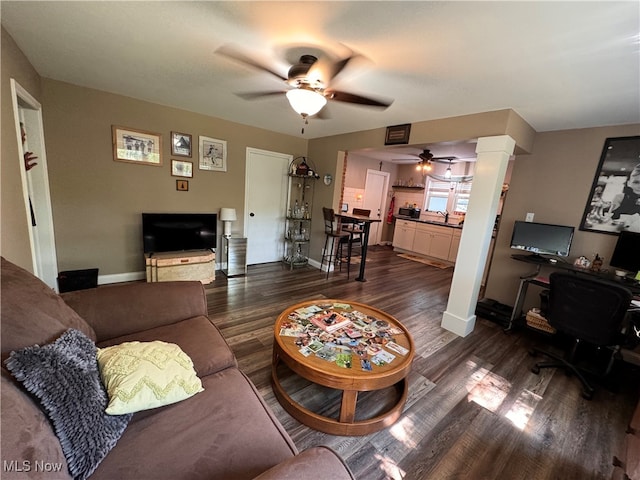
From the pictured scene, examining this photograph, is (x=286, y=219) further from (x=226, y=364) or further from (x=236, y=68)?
(x=226, y=364)

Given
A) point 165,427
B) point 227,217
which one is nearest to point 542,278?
point 165,427

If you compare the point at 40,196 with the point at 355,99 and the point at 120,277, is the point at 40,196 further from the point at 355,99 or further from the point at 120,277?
the point at 355,99

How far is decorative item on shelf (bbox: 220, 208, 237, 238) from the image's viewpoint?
3.98 m

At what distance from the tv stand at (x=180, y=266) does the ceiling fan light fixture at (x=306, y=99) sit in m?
2.52

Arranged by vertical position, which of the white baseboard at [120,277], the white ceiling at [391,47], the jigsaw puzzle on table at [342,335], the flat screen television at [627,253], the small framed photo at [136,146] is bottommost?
the white baseboard at [120,277]

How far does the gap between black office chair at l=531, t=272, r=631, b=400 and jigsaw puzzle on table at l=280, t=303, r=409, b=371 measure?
4.73ft

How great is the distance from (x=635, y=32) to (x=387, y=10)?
1.29 metres

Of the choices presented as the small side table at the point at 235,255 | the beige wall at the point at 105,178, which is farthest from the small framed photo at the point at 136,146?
the small side table at the point at 235,255

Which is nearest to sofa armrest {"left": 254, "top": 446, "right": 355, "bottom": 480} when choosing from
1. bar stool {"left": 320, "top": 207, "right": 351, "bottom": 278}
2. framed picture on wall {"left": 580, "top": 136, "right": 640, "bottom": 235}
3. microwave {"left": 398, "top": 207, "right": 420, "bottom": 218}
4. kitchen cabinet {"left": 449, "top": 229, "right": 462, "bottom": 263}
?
bar stool {"left": 320, "top": 207, "right": 351, "bottom": 278}

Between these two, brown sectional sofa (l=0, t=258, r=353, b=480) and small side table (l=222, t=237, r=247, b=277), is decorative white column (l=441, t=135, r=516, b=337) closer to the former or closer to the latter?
brown sectional sofa (l=0, t=258, r=353, b=480)

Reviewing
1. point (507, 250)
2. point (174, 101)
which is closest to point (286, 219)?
point (174, 101)

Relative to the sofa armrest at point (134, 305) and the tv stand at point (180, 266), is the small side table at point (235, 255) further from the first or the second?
the sofa armrest at point (134, 305)

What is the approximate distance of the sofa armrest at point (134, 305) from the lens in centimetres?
145

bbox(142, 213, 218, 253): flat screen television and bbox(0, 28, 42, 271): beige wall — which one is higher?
bbox(0, 28, 42, 271): beige wall
